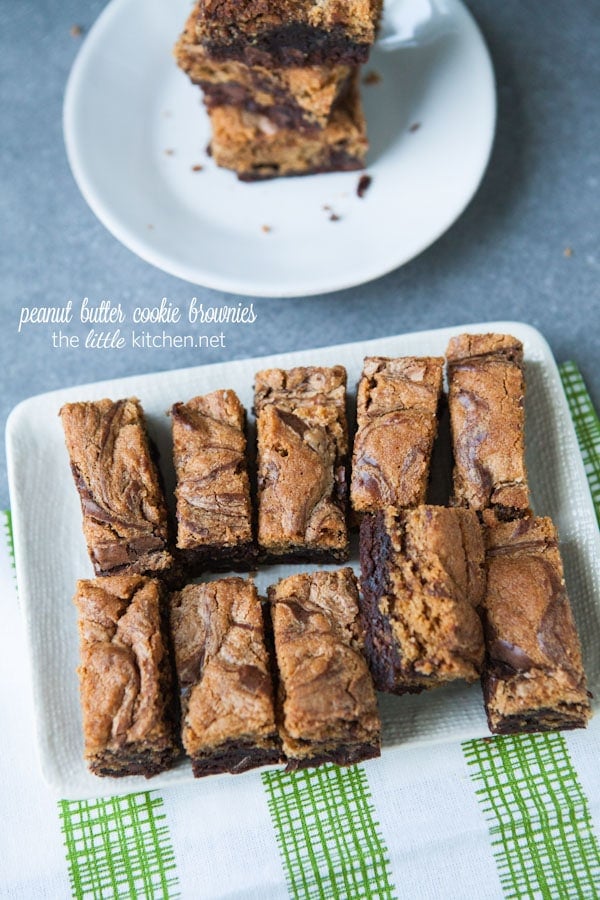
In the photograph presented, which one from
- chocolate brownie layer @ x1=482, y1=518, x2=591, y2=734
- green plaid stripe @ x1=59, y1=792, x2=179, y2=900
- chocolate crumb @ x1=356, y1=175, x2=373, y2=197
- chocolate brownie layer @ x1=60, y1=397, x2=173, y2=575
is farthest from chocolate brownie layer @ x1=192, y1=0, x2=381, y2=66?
green plaid stripe @ x1=59, y1=792, x2=179, y2=900

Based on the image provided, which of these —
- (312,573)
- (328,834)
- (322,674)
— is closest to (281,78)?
(312,573)

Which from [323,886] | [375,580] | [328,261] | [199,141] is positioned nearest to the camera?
[375,580]

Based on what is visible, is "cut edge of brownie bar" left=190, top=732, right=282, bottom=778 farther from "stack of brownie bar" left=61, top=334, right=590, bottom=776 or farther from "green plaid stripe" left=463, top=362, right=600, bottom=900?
"green plaid stripe" left=463, top=362, right=600, bottom=900

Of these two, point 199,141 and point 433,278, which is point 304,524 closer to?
point 433,278

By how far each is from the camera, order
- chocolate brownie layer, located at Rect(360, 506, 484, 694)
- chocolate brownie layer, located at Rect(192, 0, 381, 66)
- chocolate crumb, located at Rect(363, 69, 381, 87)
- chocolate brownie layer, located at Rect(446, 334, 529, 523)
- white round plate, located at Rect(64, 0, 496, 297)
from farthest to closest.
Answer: chocolate crumb, located at Rect(363, 69, 381, 87)
white round plate, located at Rect(64, 0, 496, 297)
chocolate brownie layer, located at Rect(192, 0, 381, 66)
chocolate brownie layer, located at Rect(446, 334, 529, 523)
chocolate brownie layer, located at Rect(360, 506, 484, 694)

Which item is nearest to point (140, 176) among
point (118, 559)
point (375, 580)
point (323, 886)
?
point (118, 559)

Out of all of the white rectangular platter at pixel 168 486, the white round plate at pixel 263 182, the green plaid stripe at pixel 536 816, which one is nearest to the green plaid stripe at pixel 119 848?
the white rectangular platter at pixel 168 486
